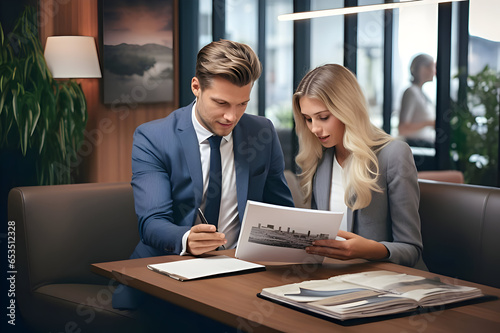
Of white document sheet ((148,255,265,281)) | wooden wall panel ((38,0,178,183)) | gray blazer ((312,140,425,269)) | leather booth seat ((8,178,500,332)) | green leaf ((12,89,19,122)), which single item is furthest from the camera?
wooden wall panel ((38,0,178,183))

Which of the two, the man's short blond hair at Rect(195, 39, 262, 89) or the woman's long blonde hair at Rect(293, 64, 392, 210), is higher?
the man's short blond hair at Rect(195, 39, 262, 89)

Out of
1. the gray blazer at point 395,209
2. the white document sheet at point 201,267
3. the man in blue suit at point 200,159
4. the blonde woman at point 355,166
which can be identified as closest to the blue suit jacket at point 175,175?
the man in blue suit at point 200,159

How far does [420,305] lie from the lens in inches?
62.3

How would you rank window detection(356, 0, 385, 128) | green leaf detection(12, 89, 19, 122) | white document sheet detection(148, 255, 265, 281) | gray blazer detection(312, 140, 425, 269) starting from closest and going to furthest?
white document sheet detection(148, 255, 265, 281)
gray blazer detection(312, 140, 425, 269)
green leaf detection(12, 89, 19, 122)
window detection(356, 0, 385, 128)

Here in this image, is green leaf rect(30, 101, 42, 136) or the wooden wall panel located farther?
the wooden wall panel

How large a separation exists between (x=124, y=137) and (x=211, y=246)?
363 centimetres

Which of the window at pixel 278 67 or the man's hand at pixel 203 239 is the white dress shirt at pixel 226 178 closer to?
the man's hand at pixel 203 239

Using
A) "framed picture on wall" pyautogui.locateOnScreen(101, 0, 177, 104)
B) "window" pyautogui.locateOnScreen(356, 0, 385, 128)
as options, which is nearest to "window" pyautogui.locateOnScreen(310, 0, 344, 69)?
"window" pyautogui.locateOnScreen(356, 0, 385, 128)

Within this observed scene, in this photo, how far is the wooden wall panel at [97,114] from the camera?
16.5 feet

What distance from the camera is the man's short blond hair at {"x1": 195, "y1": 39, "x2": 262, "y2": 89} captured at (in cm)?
229

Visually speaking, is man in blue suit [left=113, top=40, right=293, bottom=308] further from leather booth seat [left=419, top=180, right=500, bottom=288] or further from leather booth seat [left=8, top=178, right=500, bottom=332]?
leather booth seat [left=419, top=180, right=500, bottom=288]

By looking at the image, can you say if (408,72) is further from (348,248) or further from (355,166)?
(348,248)

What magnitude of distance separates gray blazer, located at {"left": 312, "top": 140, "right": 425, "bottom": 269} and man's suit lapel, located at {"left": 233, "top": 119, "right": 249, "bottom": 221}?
1.44 feet

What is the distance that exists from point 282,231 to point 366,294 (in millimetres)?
433
